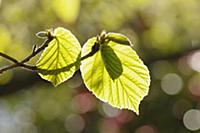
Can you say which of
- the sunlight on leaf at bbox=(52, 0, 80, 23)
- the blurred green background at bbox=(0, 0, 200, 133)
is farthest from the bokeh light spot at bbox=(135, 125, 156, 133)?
the sunlight on leaf at bbox=(52, 0, 80, 23)

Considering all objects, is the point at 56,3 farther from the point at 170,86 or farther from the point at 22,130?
the point at 22,130

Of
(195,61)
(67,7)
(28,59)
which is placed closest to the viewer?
(28,59)

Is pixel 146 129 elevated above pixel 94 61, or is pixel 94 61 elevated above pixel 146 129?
pixel 94 61

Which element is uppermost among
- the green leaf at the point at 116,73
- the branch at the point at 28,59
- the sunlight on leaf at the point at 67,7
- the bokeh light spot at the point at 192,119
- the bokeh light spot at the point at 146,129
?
the branch at the point at 28,59

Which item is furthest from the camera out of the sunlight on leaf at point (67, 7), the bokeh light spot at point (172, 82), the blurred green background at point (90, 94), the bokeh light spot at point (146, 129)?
the bokeh light spot at point (172, 82)

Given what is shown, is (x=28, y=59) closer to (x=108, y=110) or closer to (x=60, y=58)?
(x=60, y=58)

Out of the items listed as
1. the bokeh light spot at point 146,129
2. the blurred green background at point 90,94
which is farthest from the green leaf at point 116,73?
the bokeh light spot at point 146,129

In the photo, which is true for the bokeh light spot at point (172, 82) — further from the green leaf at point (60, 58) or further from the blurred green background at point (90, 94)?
the green leaf at point (60, 58)

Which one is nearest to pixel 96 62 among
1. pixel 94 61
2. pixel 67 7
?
pixel 94 61
